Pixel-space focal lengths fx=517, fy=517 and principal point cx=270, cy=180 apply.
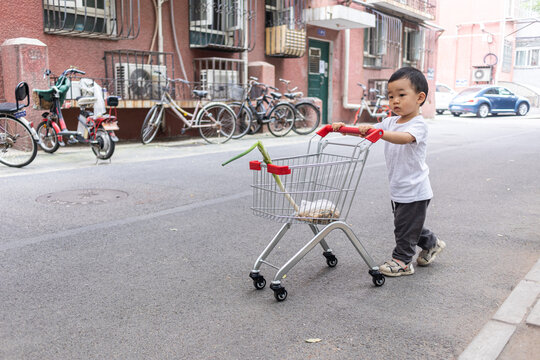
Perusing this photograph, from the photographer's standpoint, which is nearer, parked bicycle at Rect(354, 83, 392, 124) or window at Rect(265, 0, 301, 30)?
window at Rect(265, 0, 301, 30)

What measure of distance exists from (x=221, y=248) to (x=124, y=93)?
7.67 meters

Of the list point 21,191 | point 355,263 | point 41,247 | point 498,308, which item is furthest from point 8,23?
point 498,308

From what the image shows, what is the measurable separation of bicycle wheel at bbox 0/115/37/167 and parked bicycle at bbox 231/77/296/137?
17.9 ft

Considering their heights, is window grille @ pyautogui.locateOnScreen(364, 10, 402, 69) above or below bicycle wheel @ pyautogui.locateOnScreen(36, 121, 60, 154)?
above

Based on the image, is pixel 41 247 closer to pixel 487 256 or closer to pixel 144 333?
pixel 144 333

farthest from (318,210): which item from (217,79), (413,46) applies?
(413,46)

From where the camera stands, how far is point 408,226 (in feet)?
11.2

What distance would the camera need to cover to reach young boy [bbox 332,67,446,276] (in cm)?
321

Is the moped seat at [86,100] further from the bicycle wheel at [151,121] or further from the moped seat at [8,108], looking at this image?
the bicycle wheel at [151,121]

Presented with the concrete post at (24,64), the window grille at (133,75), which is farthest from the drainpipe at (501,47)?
the concrete post at (24,64)

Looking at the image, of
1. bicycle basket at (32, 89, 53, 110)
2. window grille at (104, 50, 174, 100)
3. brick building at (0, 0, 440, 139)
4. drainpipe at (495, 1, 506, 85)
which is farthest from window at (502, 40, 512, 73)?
bicycle basket at (32, 89, 53, 110)

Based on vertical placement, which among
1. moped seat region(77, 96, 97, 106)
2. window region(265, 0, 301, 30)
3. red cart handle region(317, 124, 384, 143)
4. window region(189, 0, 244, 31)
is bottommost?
red cart handle region(317, 124, 384, 143)

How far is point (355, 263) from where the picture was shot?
3748 millimetres

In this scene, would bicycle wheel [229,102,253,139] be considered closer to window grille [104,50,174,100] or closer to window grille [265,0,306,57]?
window grille [104,50,174,100]
